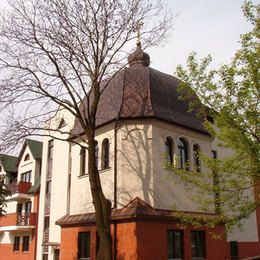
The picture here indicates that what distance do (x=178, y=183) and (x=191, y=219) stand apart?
588 centimetres

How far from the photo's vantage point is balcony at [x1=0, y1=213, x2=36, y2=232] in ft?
104

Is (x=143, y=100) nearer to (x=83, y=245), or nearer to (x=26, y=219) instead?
(x=83, y=245)

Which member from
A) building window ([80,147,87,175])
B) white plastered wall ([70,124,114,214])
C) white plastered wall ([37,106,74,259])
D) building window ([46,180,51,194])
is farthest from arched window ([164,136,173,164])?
building window ([46,180,51,194])

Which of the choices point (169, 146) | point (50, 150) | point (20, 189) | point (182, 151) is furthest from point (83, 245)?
point (20, 189)

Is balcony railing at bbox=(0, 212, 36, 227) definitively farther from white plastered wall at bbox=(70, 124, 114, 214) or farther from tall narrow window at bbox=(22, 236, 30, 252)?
white plastered wall at bbox=(70, 124, 114, 214)

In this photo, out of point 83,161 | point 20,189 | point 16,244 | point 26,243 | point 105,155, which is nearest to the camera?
point 105,155

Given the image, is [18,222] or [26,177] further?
[26,177]

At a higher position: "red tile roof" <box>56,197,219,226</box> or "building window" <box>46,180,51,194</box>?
"building window" <box>46,180,51,194</box>

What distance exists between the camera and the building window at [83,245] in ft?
70.2

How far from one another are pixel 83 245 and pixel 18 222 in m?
13.0

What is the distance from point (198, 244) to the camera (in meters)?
21.2

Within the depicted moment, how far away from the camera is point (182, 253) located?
2017cm

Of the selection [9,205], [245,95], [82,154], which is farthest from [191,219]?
[9,205]

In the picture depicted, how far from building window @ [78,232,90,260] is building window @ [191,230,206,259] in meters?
5.46
